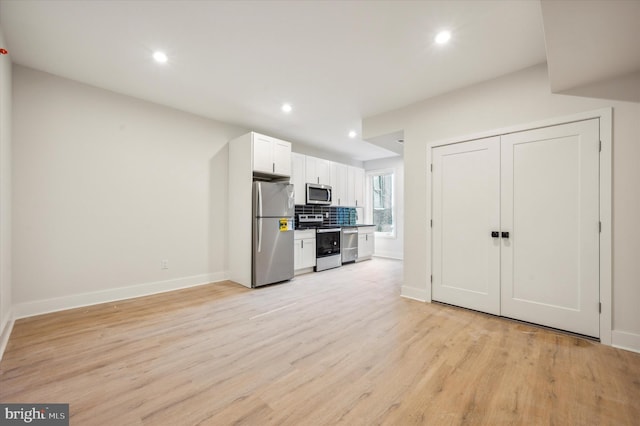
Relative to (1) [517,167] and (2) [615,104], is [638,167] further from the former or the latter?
(1) [517,167]

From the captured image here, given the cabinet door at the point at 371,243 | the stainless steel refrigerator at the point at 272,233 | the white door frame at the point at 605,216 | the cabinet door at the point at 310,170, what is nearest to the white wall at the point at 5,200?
the stainless steel refrigerator at the point at 272,233

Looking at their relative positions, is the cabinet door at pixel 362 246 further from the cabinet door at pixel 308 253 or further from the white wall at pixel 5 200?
the white wall at pixel 5 200

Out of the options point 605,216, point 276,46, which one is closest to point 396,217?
point 605,216

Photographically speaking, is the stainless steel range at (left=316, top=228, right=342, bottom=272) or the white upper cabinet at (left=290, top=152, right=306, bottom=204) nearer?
the white upper cabinet at (left=290, top=152, right=306, bottom=204)

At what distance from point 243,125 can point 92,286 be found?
3.23 metres

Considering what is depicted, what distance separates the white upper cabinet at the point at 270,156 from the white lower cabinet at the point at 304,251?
3.96 feet

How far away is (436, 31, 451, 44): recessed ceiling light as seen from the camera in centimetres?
224

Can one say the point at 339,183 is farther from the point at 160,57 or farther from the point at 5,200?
the point at 5,200

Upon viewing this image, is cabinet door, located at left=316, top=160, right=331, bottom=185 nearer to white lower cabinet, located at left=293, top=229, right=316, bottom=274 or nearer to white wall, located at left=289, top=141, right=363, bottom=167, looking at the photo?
white wall, located at left=289, top=141, right=363, bottom=167

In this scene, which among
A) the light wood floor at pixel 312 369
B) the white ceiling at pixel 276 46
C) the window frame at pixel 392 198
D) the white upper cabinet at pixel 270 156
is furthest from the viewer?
the window frame at pixel 392 198

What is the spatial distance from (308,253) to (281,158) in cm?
186

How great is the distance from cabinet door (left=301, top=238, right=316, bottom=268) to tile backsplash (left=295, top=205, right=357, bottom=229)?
0.39m

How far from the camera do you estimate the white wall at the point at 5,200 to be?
220 cm

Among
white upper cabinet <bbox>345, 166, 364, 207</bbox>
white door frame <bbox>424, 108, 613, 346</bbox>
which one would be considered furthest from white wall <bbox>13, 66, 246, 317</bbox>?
white door frame <bbox>424, 108, 613, 346</bbox>
